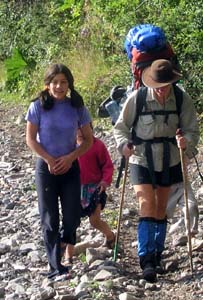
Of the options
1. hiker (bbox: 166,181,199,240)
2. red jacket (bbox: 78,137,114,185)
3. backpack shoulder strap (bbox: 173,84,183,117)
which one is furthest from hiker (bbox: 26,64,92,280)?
hiker (bbox: 166,181,199,240)

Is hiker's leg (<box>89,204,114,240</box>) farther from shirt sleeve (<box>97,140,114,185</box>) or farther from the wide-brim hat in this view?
the wide-brim hat

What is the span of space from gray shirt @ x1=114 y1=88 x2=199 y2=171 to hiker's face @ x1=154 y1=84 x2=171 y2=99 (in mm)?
43

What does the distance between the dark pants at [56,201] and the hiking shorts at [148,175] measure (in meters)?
0.48

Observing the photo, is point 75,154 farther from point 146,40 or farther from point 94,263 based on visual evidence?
point 146,40

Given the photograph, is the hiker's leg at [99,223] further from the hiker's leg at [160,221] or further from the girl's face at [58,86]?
the girl's face at [58,86]

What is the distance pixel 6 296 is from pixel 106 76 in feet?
35.9

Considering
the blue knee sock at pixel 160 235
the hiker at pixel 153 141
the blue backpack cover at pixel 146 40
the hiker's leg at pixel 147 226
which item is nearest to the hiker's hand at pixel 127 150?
the hiker at pixel 153 141

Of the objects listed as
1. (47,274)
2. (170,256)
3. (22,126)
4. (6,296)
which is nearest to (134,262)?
(170,256)

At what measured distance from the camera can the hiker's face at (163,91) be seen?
285 inches

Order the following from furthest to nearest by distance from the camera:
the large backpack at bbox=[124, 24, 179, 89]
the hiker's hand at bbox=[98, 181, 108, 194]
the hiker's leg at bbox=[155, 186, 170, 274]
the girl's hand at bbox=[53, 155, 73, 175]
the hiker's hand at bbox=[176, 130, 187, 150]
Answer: the hiker's hand at bbox=[98, 181, 108, 194] < the large backpack at bbox=[124, 24, 179, 89] < the hiker's leg at bbox=[155, 186, 170, 274] < the girl's hand at bbox=[53, 155, 73, 175] < the hiker's hand at bbox=[176, 130, 187, 150]

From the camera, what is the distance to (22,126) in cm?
1817

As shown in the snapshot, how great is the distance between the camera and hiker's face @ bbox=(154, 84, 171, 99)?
23.7 feet

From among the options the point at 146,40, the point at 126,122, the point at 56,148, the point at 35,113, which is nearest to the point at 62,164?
the point at 56,148

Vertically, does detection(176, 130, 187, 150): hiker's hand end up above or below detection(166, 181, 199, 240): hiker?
above
